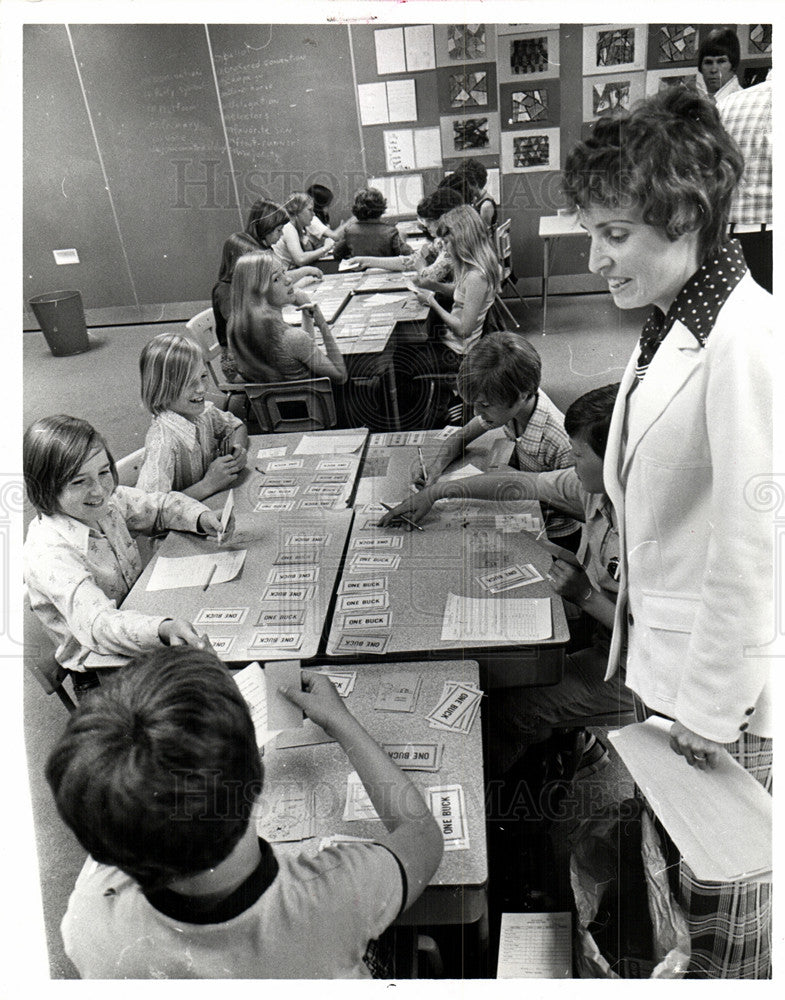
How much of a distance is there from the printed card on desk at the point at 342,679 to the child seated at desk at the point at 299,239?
102cm

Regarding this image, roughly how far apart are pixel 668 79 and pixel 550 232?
335mm

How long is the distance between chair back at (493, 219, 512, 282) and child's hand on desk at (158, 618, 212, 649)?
1142 millimetres

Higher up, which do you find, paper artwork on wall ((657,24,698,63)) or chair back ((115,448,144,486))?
paper artwork on wall ((657,24,698,63))

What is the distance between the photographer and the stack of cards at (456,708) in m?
1.56

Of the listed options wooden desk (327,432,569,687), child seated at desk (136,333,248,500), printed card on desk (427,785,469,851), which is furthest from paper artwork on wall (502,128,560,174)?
printed card on desk (427,785,469,851)

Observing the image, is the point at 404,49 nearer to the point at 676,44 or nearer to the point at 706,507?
the point at 676,44

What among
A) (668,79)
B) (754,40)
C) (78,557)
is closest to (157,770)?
(78,557)

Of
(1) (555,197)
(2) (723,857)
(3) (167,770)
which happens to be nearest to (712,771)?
(2) (723,857)

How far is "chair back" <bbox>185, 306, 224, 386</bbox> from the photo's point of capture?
71.5 inches

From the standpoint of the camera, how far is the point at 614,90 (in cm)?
131

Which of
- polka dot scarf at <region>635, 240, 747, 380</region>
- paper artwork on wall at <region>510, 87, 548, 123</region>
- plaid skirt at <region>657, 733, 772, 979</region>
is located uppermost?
paper artwork on wall at <region>510, 87, 548, 123</region>

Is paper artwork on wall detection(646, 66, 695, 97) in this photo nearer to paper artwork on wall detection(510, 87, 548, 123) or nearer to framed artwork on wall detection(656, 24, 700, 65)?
framed artwork on wall detection(656, 24, 700, 65)

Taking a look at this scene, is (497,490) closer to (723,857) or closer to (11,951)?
(723,857)
